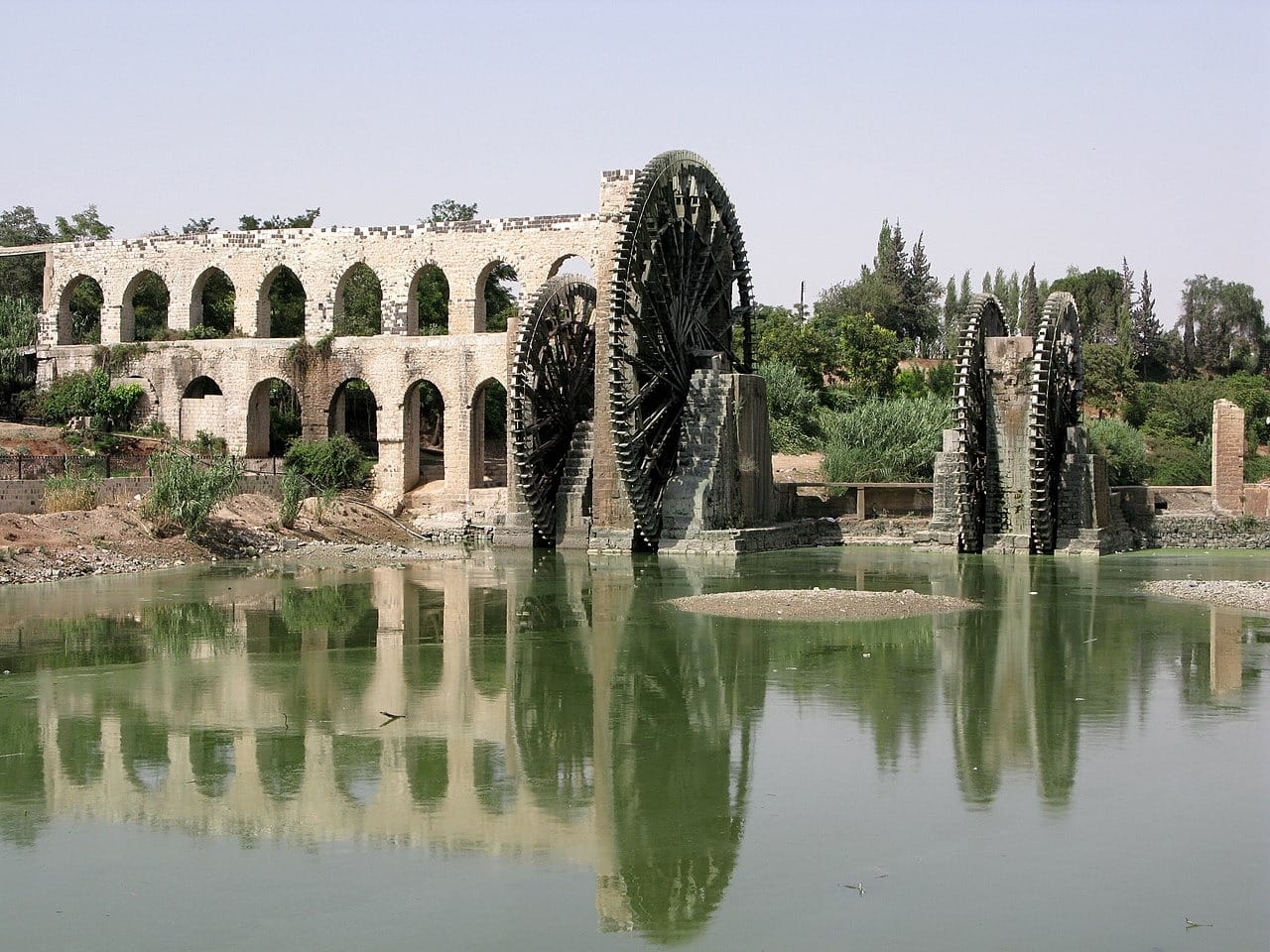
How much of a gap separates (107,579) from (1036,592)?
10.8 meters

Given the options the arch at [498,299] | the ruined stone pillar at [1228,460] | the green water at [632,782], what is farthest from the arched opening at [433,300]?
the green water at [632,782]

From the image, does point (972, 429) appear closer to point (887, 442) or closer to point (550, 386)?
point (887, 442)

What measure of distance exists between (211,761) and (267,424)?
2363 centimetres

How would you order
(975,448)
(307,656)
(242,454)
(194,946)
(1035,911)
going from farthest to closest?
(242,454) → (975,448) → (307,656) → (1035,911) → (194,946)

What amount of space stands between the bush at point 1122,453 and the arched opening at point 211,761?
24.1 metres

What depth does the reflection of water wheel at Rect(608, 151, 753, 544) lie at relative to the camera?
21.3m

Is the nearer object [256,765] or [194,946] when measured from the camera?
[194,946]

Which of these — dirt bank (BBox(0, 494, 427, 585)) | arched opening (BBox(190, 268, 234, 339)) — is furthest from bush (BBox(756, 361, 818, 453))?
arched opening (BBox(190, 268, 234, 339))

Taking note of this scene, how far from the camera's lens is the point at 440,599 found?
15898 millimetres

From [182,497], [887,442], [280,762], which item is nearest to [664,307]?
[887,442]

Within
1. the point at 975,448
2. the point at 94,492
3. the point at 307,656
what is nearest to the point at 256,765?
the point at 307,656

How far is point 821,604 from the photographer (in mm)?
14539

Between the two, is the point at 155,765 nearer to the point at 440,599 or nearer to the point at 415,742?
the point at 415,742

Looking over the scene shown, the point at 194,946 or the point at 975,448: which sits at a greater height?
the point at 975,448
